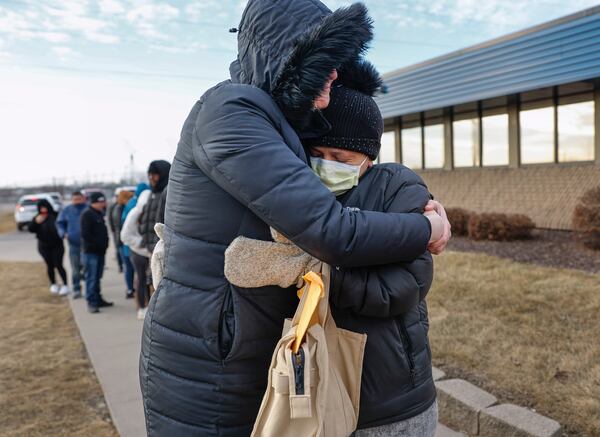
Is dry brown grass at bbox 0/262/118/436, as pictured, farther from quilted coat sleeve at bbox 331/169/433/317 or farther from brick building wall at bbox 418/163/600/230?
brick building wall at bbox 418/163/600/230

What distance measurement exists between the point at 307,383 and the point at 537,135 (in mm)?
13247

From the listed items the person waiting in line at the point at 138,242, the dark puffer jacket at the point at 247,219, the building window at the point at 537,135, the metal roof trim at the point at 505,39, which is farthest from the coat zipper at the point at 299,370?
the building window at the point at 537,135

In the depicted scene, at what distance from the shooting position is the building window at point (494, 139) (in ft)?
45.4

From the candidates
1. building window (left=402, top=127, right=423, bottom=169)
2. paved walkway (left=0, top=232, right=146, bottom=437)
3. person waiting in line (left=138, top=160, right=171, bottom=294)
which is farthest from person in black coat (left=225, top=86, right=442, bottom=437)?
building window (left=402, top=127, right=423, bottom=169)

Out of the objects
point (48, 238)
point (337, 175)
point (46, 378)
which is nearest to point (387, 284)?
point (337, 175)

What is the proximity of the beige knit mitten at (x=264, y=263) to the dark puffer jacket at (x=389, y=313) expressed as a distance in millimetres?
104

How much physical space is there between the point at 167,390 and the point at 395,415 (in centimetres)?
64

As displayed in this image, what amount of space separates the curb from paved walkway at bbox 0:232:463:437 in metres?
0.11

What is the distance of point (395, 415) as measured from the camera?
149 cm

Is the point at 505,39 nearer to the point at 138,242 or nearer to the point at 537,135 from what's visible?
the point at 537,135

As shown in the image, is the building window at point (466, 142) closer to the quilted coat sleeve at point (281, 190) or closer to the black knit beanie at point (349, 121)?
the black knit beanie at point (349, 121)

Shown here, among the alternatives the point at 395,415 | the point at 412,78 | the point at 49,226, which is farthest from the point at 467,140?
the point at 395,415

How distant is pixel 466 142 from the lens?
49.6 ft

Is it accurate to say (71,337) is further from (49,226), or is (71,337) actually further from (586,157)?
(586,157)
